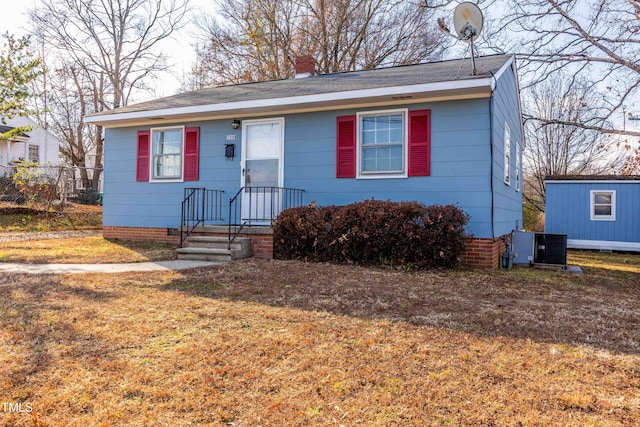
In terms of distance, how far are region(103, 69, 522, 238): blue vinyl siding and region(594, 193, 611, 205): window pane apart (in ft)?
14.9

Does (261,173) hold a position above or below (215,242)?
above

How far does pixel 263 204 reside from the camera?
8758 millimetres

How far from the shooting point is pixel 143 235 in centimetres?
980

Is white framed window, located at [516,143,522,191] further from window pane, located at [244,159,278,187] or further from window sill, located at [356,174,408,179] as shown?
window pane, located at [244,159,278,187]

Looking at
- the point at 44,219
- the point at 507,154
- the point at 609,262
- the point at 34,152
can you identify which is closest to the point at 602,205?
the point at 609,262

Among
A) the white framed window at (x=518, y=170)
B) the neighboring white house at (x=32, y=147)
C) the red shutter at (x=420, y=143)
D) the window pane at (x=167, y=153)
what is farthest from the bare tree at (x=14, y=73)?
the neighboring white house at (x=32, y=147)

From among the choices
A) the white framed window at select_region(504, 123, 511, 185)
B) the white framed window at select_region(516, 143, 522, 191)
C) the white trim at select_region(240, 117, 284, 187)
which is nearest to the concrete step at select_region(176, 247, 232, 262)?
the white trim at select_region(240, 117, 284, 187)

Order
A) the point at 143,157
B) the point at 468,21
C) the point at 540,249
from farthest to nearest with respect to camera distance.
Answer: the point at 143,157
the point at 540,249
the point at 468,21

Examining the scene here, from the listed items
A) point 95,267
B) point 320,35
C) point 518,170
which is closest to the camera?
point 95,267

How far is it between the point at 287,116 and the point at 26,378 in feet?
22.4

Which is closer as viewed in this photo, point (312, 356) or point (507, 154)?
point (312, 356)

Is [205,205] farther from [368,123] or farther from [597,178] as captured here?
[597,178]

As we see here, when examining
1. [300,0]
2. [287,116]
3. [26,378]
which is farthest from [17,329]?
[300,0]

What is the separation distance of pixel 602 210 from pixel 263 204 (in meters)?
10.9
